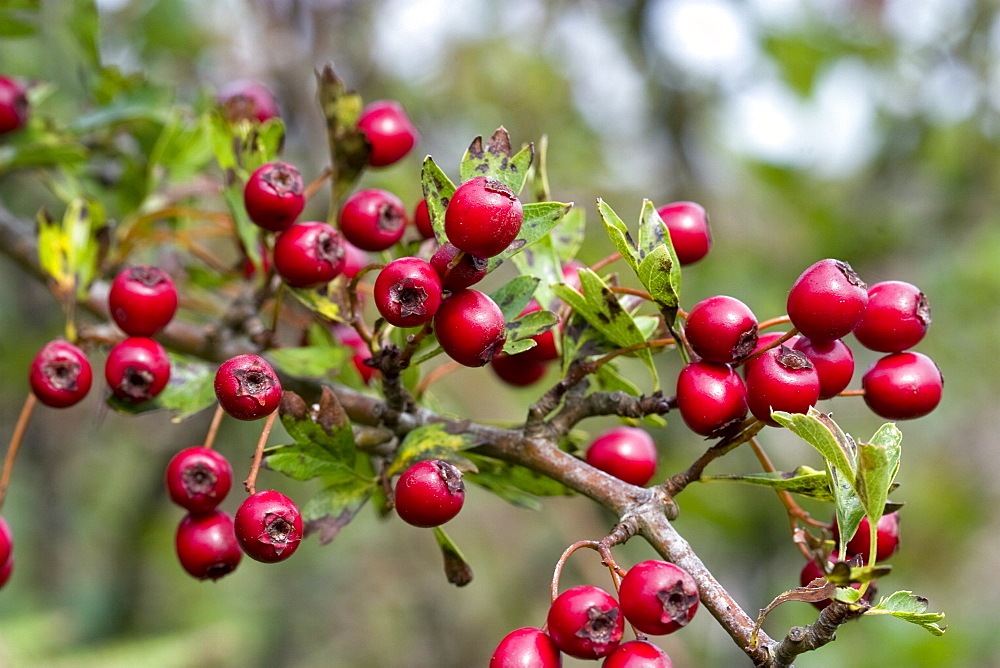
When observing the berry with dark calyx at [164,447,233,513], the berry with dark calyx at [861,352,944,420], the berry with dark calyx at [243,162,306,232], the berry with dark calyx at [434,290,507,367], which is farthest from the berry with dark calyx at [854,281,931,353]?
the berry with dark calyx at [164,447,233,513]

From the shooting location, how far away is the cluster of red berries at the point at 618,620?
96cm

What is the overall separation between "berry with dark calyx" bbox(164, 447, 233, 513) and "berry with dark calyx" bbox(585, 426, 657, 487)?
56cm

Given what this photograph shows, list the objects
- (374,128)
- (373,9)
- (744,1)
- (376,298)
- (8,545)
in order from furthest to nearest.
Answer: (744,1), (373,9), (374,128), (8,545), (376,298)

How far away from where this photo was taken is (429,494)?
1069mm

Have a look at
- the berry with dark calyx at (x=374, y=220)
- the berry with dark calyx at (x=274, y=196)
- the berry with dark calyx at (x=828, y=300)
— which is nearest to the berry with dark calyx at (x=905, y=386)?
the berry with dark calyx at (x=828, y=300)

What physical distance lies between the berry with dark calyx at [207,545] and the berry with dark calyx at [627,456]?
22.2 inches

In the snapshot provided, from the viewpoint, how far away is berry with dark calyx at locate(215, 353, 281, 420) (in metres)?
1.07

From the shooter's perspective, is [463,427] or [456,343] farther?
[463,427]

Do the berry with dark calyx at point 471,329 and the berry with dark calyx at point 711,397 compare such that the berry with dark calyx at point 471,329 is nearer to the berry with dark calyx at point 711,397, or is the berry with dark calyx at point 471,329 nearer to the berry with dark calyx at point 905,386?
the berry with dark calyx at point 711,397

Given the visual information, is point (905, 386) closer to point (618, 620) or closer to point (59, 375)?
point (618, 620)

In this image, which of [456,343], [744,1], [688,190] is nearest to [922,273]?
[688,190]

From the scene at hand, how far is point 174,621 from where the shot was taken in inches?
163

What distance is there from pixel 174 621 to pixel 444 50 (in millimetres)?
3015

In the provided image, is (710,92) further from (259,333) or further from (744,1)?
(259,333)
